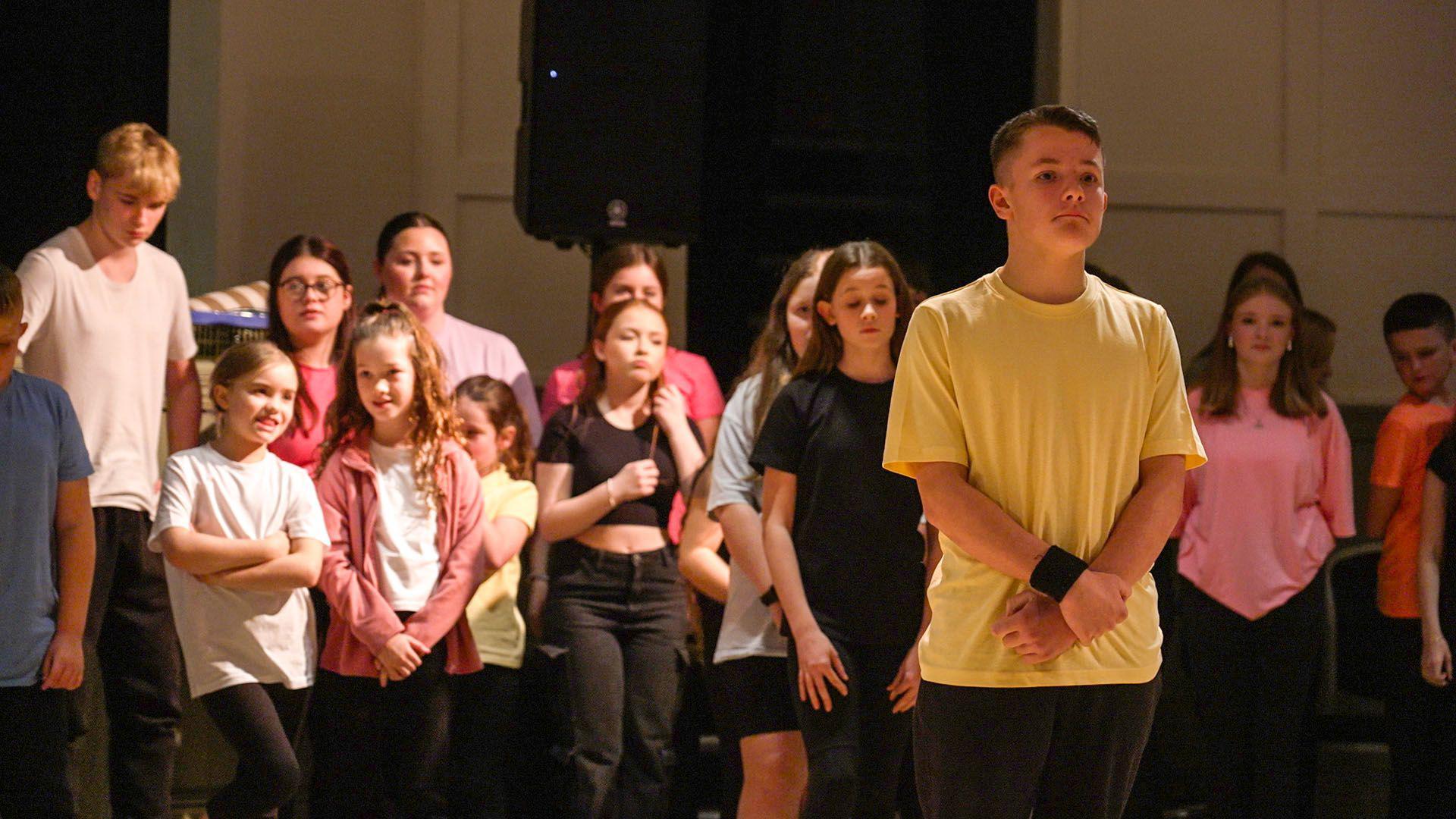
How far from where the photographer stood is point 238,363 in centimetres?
299

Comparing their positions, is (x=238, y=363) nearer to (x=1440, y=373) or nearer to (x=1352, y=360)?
(x=1440, y=373)

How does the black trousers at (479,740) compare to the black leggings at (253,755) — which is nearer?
the black leggings at (253,755)

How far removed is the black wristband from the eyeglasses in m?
2.24

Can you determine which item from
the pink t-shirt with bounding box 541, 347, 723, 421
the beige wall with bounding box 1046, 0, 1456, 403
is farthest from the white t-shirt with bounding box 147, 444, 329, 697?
the beige wall with bounding box 1046, 0, 1456, 403

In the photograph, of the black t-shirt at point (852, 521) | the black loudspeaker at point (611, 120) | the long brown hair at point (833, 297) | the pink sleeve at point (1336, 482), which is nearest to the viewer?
the black t-shirt at point (852, 521)

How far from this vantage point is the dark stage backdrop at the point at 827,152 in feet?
15.7

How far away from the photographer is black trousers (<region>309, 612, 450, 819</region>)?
9.70ft

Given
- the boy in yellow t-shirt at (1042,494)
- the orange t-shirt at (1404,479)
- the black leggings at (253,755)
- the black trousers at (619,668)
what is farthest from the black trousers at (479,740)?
the orange t-shirt at (1404,479)

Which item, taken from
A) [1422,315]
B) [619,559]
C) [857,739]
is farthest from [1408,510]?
[619,559]

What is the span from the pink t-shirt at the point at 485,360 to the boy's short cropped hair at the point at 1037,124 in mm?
2006

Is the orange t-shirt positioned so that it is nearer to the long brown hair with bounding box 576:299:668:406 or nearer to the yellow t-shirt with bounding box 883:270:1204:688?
the long brown hair with bounding box 576:299:668:406

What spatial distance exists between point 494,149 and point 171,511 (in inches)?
84.5

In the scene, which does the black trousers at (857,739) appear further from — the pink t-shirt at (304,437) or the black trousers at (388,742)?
the pink t-shirt at (304,437)

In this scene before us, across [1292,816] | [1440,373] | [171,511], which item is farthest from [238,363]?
[1440,373]
